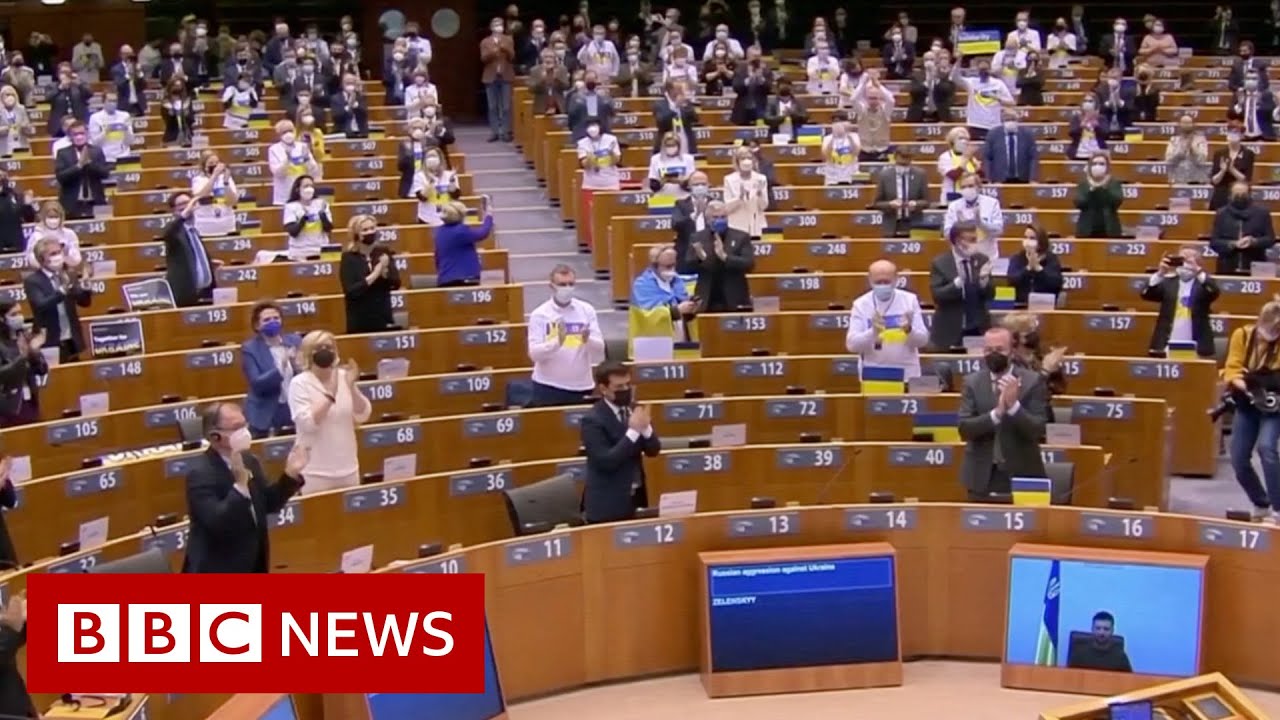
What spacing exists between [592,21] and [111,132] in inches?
341

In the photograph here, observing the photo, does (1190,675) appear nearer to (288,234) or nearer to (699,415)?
(699,415)

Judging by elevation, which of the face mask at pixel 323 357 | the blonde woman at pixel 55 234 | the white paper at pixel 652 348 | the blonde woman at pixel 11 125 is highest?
the blonde woman at pixel 11 125

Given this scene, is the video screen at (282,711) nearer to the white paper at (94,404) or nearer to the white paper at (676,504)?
the white paper at (676,504)

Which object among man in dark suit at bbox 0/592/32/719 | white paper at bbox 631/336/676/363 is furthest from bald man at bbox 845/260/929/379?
man in dark suit at bbox 0/592/32/719

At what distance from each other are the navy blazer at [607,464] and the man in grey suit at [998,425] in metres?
1.68

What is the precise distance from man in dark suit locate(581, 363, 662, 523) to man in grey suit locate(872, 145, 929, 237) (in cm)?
589

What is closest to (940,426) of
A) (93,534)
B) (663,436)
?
(663,436)

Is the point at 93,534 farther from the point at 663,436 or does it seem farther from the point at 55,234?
the point at 55,234

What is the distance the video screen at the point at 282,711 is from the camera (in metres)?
7.54

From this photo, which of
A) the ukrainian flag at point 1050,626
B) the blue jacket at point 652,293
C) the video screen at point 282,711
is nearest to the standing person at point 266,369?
the blue jacket at point 652,293

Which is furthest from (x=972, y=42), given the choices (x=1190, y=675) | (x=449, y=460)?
(x=1190, y=675)

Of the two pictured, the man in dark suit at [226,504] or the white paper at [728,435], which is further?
the white paper at [728,435]

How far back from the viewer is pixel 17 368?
1135cm

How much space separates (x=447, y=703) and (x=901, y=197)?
7870 mm
